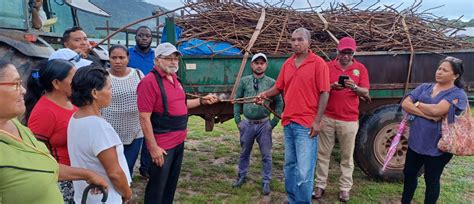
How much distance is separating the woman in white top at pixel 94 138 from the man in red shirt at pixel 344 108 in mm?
2294

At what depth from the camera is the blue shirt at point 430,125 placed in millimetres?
3057

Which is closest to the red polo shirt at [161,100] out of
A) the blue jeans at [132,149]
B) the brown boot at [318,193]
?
the blue jeans at [132,149]

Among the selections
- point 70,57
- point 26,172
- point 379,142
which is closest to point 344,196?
point 379,142

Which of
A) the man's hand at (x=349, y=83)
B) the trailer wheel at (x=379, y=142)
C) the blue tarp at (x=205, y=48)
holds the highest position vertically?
the blue tarp at (x=205, y=48)

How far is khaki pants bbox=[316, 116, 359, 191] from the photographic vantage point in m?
3.72

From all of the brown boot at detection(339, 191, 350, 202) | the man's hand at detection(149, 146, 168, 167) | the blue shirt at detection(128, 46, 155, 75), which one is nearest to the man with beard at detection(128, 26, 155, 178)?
the blue shirt at detection(128, 46, 155, 75)

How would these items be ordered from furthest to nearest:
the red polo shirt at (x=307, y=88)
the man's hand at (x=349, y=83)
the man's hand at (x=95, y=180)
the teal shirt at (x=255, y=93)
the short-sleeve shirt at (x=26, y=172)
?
the teal shirt at (x=255, y=93) → the man's hand at (x=349, y=83) → the red polo shirt at (x=307, y=88) → the man's hand at (x=95, y=180) → the short-sleeve shirt at (x=26, y=172)

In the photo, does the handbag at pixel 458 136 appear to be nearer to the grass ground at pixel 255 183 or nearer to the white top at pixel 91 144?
the grass ground at pixel 255 183

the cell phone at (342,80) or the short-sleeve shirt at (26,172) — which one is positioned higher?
the cell phone at (342,80)

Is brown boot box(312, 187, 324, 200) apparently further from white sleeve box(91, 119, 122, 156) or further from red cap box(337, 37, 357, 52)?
white sleeve box(91, 119, 122, 156)

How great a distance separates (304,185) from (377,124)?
4.66 feet

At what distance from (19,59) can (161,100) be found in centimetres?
155

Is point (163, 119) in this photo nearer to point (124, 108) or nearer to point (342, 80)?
point (124, 108)

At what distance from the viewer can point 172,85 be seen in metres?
2.80
